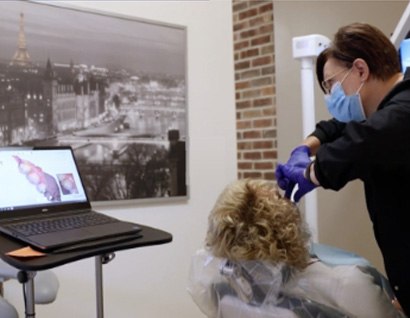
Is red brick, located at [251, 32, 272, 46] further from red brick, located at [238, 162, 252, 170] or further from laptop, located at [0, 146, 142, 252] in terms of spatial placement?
laptop, located at [0, 146, 142, 252]

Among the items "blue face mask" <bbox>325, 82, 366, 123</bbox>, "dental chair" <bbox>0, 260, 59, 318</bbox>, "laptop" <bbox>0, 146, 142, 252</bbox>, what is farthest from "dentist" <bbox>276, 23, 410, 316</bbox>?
"dental chair" <bbox>0, 260, 59, 318</bbox>

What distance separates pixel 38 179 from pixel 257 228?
68 cm

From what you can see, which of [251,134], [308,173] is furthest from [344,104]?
[251,134]

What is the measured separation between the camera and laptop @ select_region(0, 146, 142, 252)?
1.22m

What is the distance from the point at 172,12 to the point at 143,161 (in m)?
0.77

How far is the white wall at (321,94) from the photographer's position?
2742 millimetres

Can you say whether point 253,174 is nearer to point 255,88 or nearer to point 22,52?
point 255,88

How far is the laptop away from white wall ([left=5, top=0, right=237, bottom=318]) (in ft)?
2.03

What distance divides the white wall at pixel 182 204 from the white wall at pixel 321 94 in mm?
479

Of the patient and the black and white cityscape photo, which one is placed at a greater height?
the black and white cityscape photo

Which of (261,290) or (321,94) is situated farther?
(321,94)

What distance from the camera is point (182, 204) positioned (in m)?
2.40

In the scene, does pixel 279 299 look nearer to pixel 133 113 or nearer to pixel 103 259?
pixel 103 259

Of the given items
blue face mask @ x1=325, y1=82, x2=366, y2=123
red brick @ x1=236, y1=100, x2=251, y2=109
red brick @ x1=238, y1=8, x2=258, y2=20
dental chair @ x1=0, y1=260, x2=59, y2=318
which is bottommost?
dental chair @ x1=0, y1=260, x2=59, y2=318
